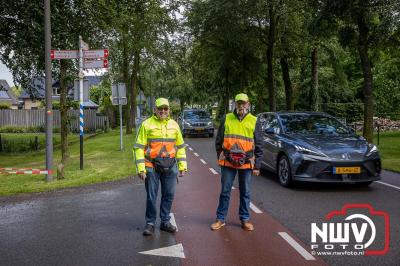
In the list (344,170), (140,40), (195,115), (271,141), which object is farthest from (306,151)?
(140,40)

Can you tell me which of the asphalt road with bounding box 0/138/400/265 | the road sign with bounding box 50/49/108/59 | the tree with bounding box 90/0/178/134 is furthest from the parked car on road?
the asphalt road with bounding box 0/138/400/265

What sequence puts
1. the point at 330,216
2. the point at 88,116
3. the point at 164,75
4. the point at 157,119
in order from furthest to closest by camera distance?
the point at 88,116 < the point at 164,75 < the point at 330,216 < the point at 157,119

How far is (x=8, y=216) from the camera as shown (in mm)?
7336

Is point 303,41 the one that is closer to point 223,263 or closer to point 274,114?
point 274,114

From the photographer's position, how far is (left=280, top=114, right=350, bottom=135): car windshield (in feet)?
32.6

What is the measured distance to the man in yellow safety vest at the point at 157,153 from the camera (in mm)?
5863

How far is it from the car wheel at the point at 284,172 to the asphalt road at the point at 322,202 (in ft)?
0.48

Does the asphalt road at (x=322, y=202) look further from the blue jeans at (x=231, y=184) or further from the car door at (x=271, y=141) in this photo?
the blue jeans at (x=231, y=184)

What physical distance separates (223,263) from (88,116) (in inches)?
1416

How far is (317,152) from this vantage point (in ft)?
28.2

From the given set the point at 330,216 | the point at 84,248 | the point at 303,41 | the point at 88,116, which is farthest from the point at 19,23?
the point at 88,116

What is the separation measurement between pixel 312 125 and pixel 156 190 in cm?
534

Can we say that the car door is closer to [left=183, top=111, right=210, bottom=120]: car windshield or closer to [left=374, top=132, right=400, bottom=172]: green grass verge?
[left=374, top=132, right=400, bottom=172]: green grass verge

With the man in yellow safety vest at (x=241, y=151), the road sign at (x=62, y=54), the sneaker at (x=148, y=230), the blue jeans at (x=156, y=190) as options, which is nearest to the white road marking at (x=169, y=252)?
the sneaker at (x=148, y=230)
